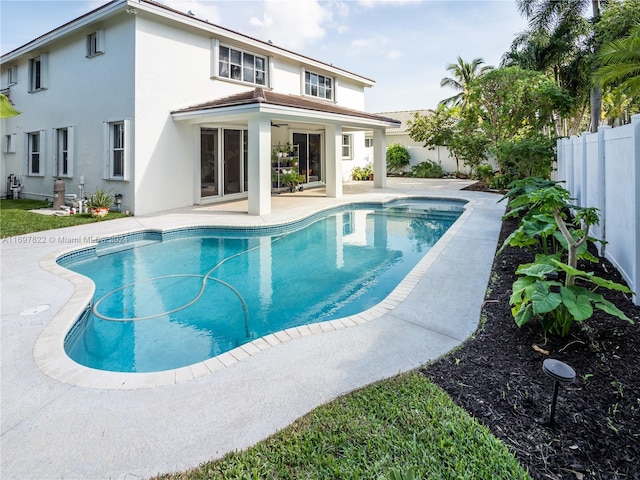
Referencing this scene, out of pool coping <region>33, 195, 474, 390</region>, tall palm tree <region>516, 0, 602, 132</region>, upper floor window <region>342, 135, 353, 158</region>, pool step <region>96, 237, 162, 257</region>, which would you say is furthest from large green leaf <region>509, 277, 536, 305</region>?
upper floor window <region>342, 135, 353, 158</region>

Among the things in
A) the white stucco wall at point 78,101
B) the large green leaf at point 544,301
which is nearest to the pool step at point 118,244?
the white stucco wall at point 78,101

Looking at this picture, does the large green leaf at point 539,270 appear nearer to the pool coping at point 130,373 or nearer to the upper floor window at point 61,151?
the pool coping at point 130,373

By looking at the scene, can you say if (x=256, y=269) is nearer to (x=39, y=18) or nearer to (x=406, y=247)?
(x=406, y=247)

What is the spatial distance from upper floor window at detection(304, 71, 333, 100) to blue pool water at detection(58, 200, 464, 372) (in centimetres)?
1108

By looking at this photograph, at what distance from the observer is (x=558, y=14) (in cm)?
2397

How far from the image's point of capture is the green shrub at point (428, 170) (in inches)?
1194

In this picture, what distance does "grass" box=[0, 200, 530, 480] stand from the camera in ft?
8.71

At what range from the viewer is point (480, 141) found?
22.0 m

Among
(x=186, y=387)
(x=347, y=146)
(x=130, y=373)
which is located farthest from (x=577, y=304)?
(x=347, y=146)

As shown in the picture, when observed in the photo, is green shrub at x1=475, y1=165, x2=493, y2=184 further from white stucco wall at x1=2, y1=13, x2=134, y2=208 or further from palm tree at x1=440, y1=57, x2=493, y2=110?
palm tree at x1=440, y1=57, x2=493, y2=110

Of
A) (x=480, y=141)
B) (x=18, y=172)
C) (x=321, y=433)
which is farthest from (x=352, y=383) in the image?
(x=18, y=172)

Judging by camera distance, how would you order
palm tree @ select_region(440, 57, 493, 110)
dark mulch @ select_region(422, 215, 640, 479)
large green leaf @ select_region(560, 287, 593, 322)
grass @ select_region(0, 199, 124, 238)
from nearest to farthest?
dark mulch @ select_region(422, 215, 640, 479)
large green leaf @ select_region(560, 287, 593, 322)
grass @ select_region(0, 199, 124, 238)
palm tree @ select_region(440, 57, 493, 110)

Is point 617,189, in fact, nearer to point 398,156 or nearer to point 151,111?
point 151,111

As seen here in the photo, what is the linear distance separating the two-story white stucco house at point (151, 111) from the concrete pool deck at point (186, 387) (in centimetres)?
825
